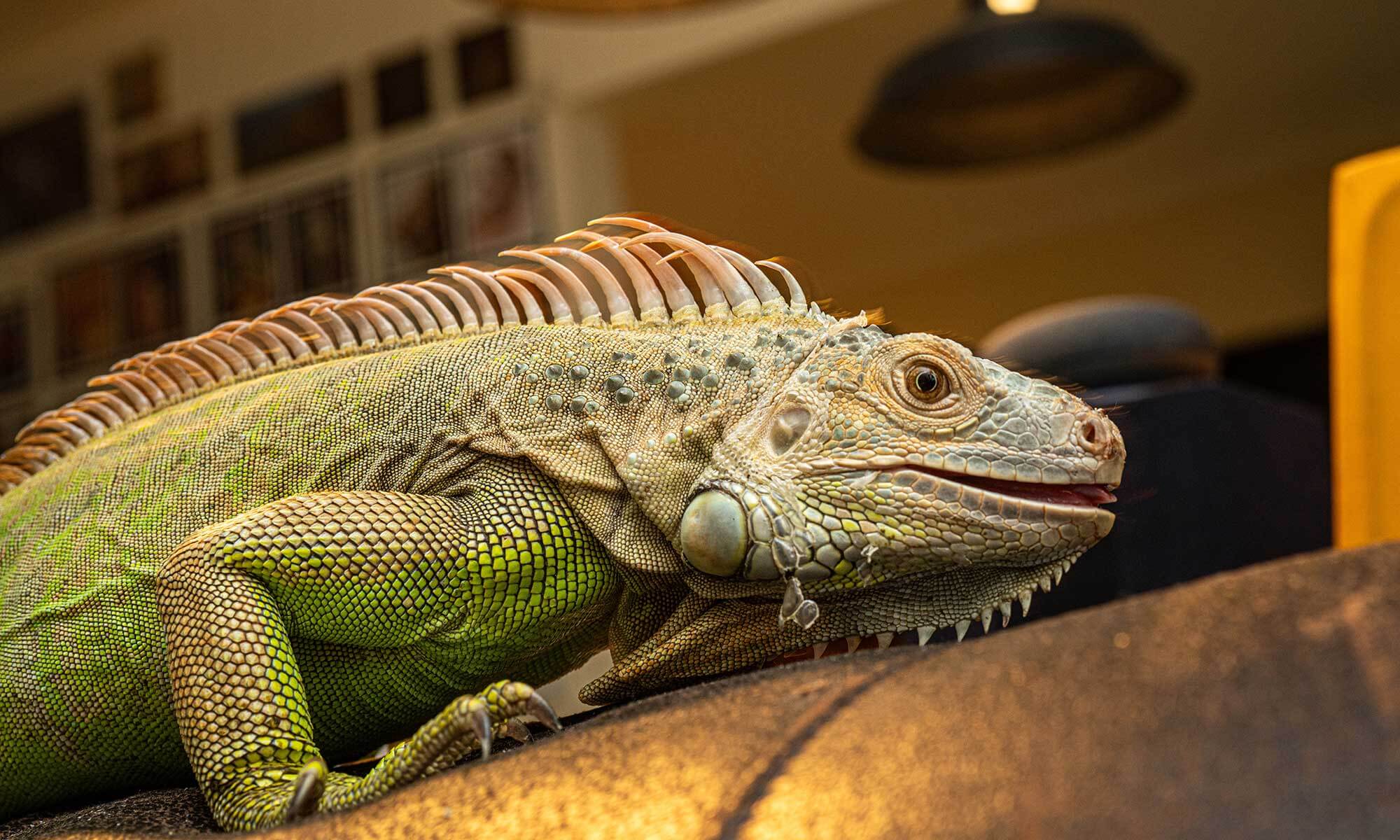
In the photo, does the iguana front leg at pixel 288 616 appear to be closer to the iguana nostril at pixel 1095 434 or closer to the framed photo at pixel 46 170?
the iguana nostril at pixel 1095 434

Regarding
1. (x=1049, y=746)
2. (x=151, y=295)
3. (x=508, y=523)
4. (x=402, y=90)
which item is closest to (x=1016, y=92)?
(x=508, y=523)

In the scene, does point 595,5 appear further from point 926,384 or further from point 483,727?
point 483,727

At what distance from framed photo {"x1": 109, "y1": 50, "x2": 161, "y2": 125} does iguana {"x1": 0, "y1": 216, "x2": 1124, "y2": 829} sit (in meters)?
7.47

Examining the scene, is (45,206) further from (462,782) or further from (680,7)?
(462,782)

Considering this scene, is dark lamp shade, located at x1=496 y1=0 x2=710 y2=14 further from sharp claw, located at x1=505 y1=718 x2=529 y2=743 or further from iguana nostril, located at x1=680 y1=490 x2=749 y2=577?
sharp claw, located at x1=505 y1=718 x2=529 y2=743

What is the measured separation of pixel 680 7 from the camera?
11.5 ft

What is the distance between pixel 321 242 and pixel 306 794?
715 centimetres

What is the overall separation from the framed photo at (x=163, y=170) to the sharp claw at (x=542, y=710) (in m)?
7.87

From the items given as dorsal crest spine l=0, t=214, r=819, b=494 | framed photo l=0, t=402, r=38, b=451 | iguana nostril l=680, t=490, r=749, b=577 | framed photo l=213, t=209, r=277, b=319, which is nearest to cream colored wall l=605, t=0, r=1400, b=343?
framed photo l=213, t=209, r=277, b=319

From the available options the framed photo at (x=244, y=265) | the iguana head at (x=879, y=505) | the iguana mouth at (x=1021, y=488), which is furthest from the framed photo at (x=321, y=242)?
the iguana mouth at (x=1021, y=488)

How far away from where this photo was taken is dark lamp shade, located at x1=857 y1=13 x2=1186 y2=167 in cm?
467

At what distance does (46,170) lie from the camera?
8.86 metres

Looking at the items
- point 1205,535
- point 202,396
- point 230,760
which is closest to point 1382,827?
point 230,760

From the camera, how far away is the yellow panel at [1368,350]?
8.05ft
